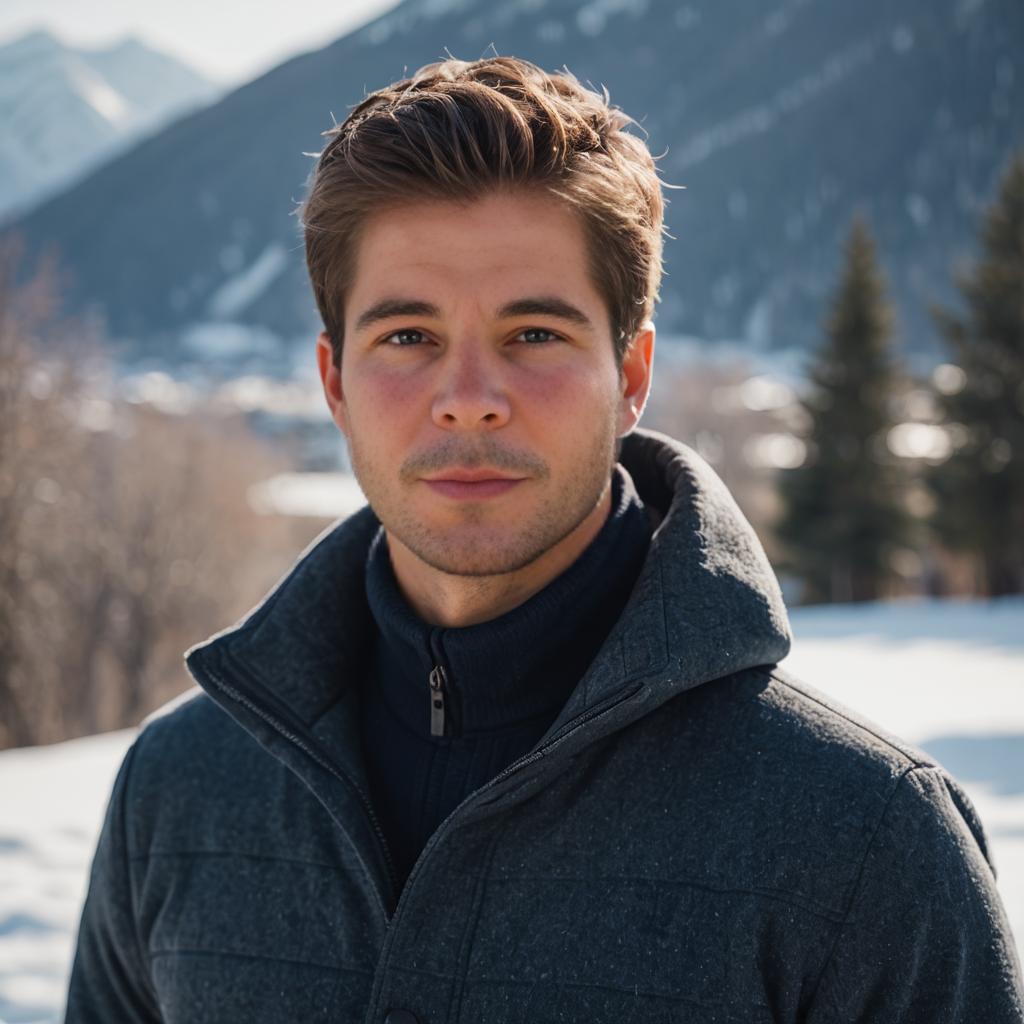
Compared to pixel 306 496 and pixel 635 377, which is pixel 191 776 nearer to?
pixel 635 377

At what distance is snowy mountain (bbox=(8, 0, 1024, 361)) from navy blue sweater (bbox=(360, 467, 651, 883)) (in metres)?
118

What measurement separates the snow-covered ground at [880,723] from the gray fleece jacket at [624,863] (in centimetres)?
152

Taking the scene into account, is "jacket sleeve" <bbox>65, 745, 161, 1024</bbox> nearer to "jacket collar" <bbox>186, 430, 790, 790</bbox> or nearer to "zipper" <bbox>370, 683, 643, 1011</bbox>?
"jacket collar" <bbox>186, 430, 790, 790</bbox>

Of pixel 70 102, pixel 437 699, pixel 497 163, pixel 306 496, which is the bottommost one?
pixel 437 699

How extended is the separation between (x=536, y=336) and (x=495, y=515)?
1.00 ft

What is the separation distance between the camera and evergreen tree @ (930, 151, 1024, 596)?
21547 mm

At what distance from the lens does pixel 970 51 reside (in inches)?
6117

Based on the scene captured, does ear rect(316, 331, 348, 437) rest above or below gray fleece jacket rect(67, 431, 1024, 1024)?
above

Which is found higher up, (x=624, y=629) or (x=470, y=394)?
(x=470, y=394)

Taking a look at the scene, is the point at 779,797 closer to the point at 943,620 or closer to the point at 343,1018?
the point at 343,1018

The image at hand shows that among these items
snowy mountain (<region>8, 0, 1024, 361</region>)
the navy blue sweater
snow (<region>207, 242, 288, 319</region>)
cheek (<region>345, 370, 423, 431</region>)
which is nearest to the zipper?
the navy blue sweater

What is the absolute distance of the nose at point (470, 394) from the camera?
1730mm

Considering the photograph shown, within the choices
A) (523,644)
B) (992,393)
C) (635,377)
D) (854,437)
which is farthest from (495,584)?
(854,437)

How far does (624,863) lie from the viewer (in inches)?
61.6
